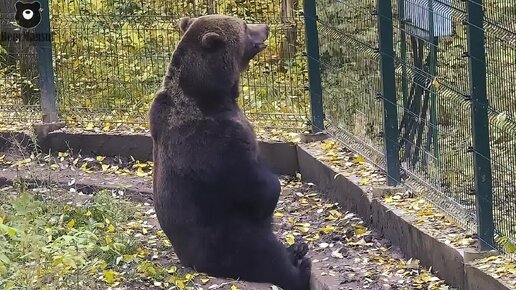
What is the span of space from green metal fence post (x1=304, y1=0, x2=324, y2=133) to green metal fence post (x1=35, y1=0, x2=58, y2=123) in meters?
2.69

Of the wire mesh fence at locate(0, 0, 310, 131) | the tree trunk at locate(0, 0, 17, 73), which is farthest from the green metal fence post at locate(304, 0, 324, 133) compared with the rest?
the tree trunk at locate(0, 0, 17, 73)

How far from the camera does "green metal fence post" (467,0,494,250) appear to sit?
20.8 ft

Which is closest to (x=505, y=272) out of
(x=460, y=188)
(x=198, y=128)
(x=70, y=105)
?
(x=460, y=188)

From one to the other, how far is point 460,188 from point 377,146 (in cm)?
173

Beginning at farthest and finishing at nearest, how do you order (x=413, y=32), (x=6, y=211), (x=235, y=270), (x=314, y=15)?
(x=314, y=15), (x=6, y=211), (x=413, y=32), (x=235, y=270)

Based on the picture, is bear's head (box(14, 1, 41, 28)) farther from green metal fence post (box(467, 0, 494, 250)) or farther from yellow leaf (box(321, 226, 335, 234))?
green metal fence post (box(467, 0, 494, 250))

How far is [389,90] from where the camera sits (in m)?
8.17

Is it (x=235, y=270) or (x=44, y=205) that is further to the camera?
(x=44, y=205)

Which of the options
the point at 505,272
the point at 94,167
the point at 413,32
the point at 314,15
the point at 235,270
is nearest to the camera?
the point at 505,272

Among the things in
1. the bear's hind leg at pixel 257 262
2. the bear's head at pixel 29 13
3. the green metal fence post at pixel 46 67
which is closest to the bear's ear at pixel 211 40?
the bear's hind leg at pixel 257 262

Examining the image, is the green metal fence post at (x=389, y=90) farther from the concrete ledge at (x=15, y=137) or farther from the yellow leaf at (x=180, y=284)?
the concrete ledge at (x=15, y=137)

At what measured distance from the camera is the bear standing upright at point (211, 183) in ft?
23.4

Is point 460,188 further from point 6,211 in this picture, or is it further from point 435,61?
point 6,211

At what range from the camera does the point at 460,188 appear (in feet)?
23.5
